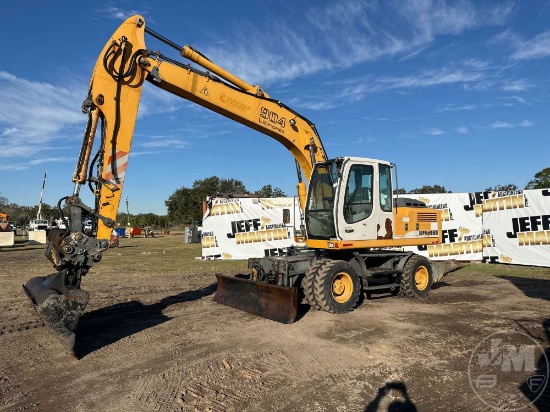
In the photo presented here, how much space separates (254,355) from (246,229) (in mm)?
14370

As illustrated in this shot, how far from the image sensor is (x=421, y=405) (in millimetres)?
4039

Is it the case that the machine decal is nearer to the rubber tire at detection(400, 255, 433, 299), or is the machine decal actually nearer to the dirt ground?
the dirt ground

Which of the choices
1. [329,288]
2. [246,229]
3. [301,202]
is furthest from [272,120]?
[246,229]

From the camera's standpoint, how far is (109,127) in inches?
256

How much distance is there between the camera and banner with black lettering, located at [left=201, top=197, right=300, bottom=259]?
19641mm

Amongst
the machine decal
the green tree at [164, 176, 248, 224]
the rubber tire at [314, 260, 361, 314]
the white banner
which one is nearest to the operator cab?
the rubber tire at [314, 260, 361, 314]

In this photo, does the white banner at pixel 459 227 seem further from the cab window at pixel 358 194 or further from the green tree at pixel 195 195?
the green tree at pixel 195 195

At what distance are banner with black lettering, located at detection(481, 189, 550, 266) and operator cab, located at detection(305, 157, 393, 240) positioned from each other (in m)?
10.0

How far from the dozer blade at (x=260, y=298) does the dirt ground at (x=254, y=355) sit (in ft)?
0.71

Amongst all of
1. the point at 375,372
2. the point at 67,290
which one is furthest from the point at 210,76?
the point at 375,372

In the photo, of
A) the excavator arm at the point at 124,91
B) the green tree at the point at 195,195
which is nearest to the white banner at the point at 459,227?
the excavator arm at the point at 124,91

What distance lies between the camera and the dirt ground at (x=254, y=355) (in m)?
4.20

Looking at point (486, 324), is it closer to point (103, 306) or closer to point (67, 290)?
point (67, 290)

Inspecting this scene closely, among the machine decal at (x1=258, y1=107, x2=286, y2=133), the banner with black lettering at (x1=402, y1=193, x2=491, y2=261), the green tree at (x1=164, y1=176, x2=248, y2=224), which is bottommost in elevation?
the banner with black lettering at (x1=402, y1=193, x2=491, y2=261)
